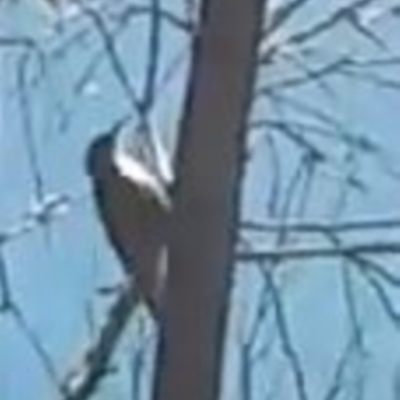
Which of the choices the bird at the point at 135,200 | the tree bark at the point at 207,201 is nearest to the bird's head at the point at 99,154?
the bird at the point at 135,200

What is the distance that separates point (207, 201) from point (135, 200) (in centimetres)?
10

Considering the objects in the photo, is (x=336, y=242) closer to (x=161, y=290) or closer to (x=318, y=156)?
(x=318, y=156)

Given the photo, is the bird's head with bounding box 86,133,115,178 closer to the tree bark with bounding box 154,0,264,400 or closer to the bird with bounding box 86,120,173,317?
the bird with bounding box 86,120,173,317

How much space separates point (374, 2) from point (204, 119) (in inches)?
11.7

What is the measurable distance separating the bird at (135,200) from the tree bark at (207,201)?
0.03m

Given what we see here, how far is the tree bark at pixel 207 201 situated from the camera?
1.51m

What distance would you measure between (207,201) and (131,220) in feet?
0.36

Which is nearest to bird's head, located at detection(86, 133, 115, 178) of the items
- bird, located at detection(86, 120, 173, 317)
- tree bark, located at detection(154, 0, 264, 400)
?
bird, located at detection(86, 120, 173, 317)

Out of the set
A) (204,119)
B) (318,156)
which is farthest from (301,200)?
(204,119)

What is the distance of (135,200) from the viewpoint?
1.58 m

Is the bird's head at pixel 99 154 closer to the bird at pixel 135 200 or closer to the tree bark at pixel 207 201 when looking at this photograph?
the bird at pixel 135 200

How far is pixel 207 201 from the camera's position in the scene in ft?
5.02

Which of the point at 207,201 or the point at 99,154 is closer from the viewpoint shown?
the point at 207,201

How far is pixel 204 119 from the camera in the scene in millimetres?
1533
